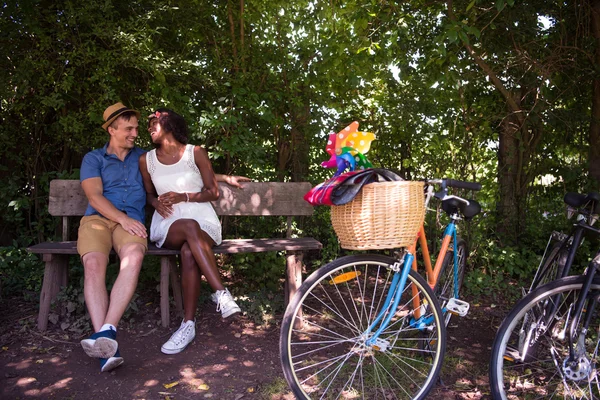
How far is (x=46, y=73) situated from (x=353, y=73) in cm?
272

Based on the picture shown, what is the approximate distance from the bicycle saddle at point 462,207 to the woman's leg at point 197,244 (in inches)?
61.9

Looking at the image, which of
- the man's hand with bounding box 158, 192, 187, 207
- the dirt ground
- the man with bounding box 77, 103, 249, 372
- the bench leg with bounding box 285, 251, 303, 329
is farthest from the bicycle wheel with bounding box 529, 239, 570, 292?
the man's hand with bounding box 158, 192, 187, 207

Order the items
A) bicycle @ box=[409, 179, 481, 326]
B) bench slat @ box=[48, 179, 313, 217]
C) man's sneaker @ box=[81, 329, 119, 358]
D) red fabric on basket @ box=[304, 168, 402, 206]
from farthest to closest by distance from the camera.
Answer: bench slat @ box=[48, 179, 313, 217] → man's sneaker @ box=[81, 329, 119, 358] → bicycle @ box=[409, 179, 481, 326] → red fabric on basket @ box=[304, 168, 402, 206]

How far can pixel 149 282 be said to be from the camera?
4938mm

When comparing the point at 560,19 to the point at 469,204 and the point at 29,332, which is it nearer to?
the point at 469,204

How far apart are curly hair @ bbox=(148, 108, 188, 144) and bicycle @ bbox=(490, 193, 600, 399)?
263 centimetres

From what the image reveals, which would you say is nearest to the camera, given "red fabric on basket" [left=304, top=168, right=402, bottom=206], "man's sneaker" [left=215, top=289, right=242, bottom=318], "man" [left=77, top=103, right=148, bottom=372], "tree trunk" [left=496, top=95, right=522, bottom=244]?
"red fabric on basket" [left=304, top=168, right=402, bottom=206]

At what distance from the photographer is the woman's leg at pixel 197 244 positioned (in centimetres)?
360

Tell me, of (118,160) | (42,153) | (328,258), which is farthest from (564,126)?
(42,153)

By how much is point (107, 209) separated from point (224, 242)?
3.33ft

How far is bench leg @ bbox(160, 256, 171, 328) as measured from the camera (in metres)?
3.93

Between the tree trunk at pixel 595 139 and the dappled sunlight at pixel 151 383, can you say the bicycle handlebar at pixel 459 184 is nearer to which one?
the dappled sunlight at pixel 151 383

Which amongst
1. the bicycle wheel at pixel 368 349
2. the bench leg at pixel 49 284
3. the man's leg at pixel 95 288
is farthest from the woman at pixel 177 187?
the bicycle wheel at pixel 368 349

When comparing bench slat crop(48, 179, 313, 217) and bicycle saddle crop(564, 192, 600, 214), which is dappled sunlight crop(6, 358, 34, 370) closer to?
bench slat crop(48, 179, 313, 217)
